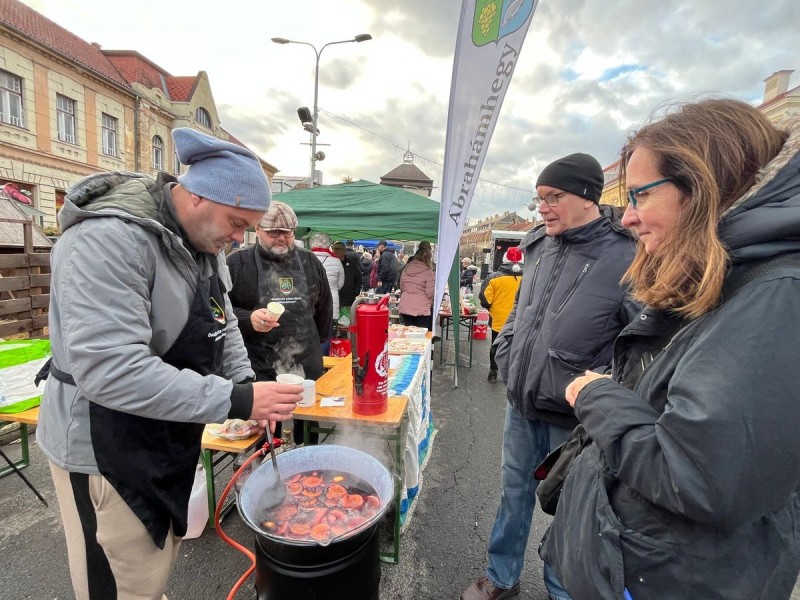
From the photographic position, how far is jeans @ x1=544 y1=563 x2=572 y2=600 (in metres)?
2.04

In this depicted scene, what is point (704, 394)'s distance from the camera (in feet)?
2.56

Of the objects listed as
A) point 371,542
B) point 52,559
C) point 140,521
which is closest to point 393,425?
point 371,542

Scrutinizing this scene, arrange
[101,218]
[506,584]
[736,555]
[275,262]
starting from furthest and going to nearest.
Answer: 1. [275,262]
2. [506,584]
3. [101,218]
4. [736,555]

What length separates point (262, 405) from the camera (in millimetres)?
1375

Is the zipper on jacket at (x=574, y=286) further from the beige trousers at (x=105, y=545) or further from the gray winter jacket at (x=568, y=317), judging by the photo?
the beige trousers at (x=105, y=545)

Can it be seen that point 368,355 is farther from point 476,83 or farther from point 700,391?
point 476,83

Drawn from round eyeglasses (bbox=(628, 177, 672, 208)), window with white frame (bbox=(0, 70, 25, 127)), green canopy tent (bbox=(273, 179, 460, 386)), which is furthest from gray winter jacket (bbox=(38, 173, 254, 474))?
window with white frame (bbox=(0, 70, 25, 127))

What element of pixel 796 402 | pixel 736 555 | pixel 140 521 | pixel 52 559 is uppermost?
pixel 796 402

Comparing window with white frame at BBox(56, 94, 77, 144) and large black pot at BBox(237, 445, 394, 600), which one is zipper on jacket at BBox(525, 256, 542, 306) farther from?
window with white frame at BBox(56, 94, 77, 144)

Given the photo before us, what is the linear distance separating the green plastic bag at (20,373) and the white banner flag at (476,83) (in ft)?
10.3

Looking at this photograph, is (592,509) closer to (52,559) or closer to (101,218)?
(101,218)

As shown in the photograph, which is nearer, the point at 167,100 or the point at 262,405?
the point at 262,405

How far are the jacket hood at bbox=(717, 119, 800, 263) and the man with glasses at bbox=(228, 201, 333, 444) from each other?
255cm

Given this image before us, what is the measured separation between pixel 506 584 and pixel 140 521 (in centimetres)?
183
